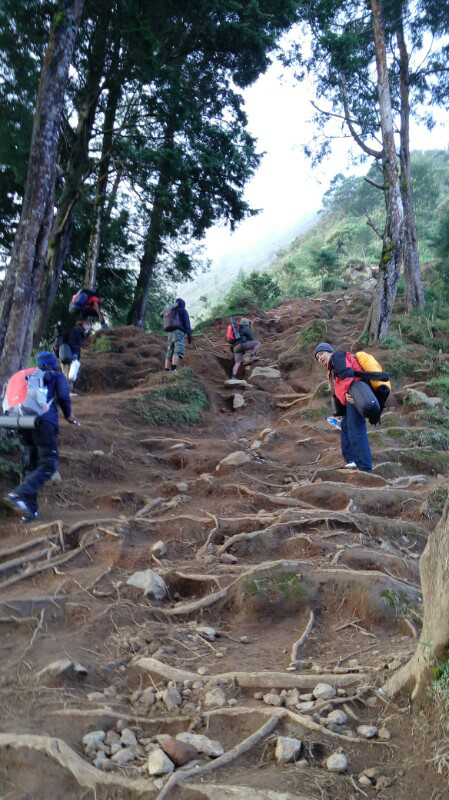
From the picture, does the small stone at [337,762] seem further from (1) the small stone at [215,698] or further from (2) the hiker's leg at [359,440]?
(2) the hiker's leg at [359,440]

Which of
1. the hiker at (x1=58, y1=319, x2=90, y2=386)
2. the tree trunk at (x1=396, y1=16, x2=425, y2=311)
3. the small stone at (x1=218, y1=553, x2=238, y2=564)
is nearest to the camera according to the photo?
the small stone at (x1=218, y1=553, x2=238, y2=564)

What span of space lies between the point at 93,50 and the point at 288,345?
8.24 metres

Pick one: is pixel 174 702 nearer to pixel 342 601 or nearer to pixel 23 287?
pixel 342 601

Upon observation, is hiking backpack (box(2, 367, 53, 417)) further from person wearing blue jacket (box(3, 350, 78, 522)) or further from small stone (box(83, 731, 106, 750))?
small stone (box(83, 731, 106, 750))

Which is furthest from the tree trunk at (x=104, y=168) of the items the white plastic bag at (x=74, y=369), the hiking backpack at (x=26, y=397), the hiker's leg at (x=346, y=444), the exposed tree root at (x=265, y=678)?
the exposed tree root at (x=265, y=678)

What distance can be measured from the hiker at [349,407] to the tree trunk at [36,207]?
12.0ft

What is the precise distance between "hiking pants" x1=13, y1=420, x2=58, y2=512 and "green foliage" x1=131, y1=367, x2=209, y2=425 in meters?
3.49

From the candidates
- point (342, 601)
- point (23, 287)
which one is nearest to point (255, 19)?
point (23, 287)

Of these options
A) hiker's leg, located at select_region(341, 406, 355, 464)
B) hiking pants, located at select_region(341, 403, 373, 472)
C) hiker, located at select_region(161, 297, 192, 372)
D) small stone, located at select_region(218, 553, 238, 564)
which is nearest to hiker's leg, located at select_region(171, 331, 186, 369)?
hiker, located at select_region(161, 297, 192, 372)

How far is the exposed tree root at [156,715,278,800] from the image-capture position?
2.24 meters

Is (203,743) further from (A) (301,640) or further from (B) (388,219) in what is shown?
(B) (388,219)

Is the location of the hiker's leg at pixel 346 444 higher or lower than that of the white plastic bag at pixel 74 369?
lower

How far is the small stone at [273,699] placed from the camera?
285 centimetres

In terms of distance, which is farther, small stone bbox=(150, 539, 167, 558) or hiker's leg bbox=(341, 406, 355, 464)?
hiker's leg bbox=(341, 406, 355, 464)
